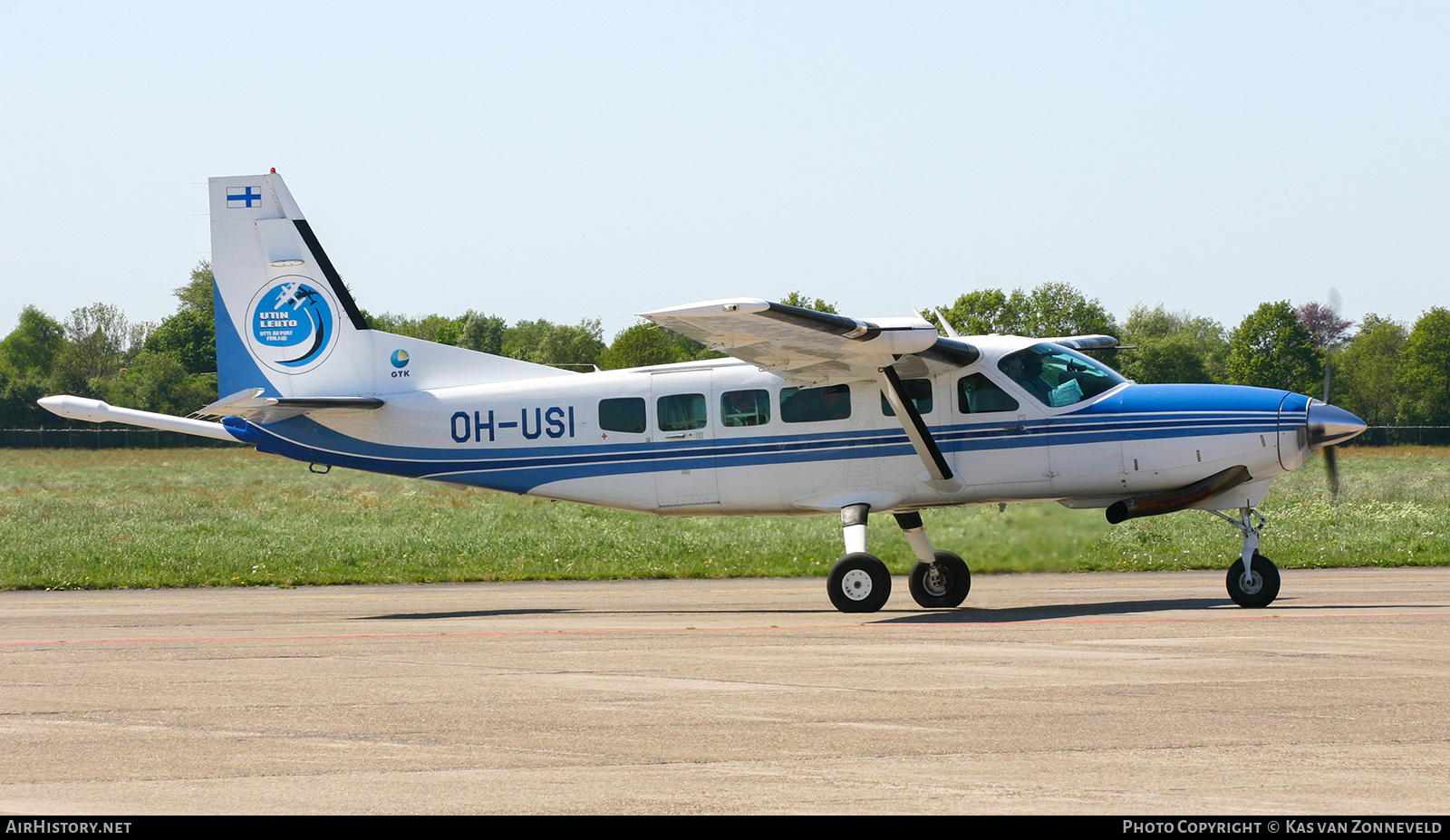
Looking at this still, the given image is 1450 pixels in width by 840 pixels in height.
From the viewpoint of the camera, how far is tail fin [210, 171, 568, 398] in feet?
58.1

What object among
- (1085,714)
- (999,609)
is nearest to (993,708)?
(1085,714)

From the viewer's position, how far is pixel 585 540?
83.4 feet

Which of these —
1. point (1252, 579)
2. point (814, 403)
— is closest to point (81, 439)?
point (814, 403)

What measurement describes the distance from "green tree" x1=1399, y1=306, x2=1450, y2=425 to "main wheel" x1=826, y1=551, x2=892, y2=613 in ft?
279

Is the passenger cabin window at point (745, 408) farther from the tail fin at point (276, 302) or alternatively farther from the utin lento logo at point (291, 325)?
the utin lento logo at point (291, 325)

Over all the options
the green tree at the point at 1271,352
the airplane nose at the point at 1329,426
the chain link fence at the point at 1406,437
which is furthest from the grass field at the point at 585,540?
the green tree at the point at 1271,352

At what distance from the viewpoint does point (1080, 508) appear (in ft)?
50.4

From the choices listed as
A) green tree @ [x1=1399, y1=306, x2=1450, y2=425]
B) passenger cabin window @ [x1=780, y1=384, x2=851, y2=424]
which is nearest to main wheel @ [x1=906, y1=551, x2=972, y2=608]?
passenger cabin window @ [x1=780, y1=384, x2=851, y2=424]

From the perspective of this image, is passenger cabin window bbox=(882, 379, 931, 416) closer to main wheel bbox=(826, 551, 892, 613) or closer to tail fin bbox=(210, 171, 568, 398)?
main wheel bbox=(826, 551, 892, 613)

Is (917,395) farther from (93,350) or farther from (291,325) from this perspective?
(93,350)

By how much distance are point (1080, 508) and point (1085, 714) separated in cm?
776

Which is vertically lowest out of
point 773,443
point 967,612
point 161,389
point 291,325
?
point 967,612

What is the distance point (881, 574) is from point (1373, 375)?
96.6 metres

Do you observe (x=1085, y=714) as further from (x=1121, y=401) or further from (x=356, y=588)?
(x=356, y=588)
